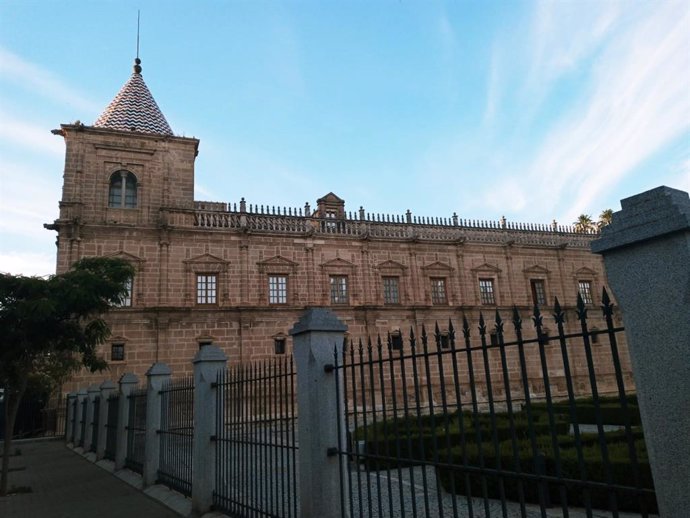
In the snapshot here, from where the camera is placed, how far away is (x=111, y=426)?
A: 1269 cm

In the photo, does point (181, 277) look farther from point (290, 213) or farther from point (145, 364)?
point (290, 213)

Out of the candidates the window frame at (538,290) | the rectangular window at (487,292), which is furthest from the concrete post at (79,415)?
the window frame at (538,290)

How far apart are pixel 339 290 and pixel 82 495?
15.7 m

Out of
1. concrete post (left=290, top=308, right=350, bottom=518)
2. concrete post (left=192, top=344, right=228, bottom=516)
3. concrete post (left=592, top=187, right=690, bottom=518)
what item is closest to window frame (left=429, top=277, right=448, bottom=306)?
concrete post (left=192, top=344, right=228, bottom=516)

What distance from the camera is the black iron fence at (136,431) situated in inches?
408

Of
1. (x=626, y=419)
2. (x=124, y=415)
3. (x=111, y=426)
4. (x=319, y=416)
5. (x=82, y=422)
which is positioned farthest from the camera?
(x=82, y=422)

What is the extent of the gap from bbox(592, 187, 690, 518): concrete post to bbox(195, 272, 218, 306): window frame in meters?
20.5

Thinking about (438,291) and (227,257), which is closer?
(227,257)

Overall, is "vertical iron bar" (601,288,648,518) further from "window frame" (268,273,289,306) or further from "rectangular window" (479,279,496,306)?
"rectangular window" (479,279,496,306)

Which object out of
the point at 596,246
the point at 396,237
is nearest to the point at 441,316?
the point at 396,237

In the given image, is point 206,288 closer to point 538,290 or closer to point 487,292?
point 487,292

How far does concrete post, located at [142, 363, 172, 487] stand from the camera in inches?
357

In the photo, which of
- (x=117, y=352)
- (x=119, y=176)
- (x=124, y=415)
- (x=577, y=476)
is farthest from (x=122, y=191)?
(x=577, y=476)

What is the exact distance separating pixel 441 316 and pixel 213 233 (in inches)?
467
